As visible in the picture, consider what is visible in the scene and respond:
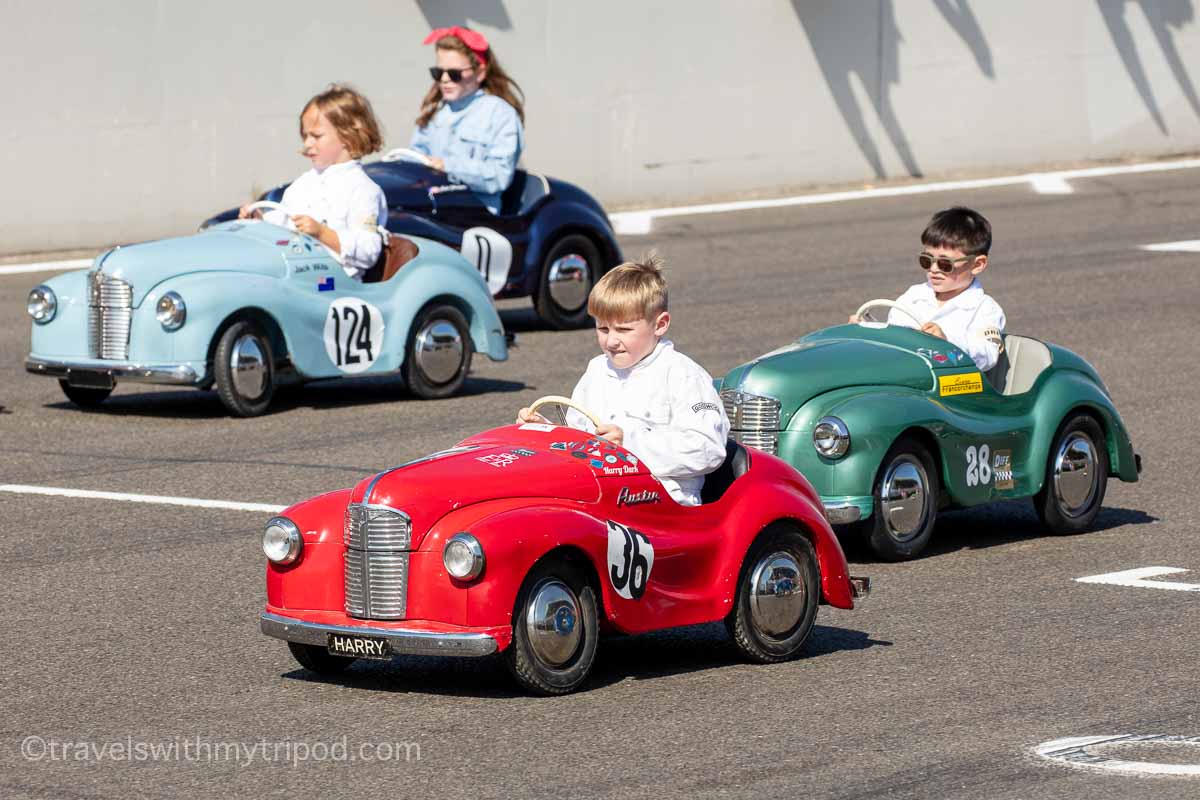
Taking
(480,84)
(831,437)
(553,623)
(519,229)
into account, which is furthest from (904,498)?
(480,84)

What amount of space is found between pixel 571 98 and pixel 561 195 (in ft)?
22.2

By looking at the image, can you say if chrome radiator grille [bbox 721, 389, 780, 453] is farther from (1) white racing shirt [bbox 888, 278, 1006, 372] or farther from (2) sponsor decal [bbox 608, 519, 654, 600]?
(2) sponsor decal [bbox 608, 519, 654, 600]

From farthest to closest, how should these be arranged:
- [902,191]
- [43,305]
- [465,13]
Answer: [902,191] → [465,13] → [43,305]

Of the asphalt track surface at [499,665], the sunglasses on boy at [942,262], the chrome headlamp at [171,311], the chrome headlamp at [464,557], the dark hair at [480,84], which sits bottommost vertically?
the asphalt track surface at [499,665]

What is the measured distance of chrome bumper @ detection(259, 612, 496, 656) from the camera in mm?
6059

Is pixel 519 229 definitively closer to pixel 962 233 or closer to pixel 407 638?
pixel 962 233

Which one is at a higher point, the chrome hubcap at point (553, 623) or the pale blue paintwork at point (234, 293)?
the pale blue paintwork at point (234, 293)

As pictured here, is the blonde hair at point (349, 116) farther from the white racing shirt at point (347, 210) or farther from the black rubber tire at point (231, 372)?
the black rubber tire at point (231, 372)

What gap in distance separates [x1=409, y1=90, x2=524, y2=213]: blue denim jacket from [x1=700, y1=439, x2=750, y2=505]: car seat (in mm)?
7745

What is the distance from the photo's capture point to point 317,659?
21.7ft

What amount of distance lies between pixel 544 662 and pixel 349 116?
240 inches

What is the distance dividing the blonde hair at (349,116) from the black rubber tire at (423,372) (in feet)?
3.48

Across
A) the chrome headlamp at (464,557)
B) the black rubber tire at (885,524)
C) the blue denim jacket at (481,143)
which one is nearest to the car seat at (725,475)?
the chrome headlamp at (464,557)

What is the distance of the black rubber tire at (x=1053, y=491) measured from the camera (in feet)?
29.5
